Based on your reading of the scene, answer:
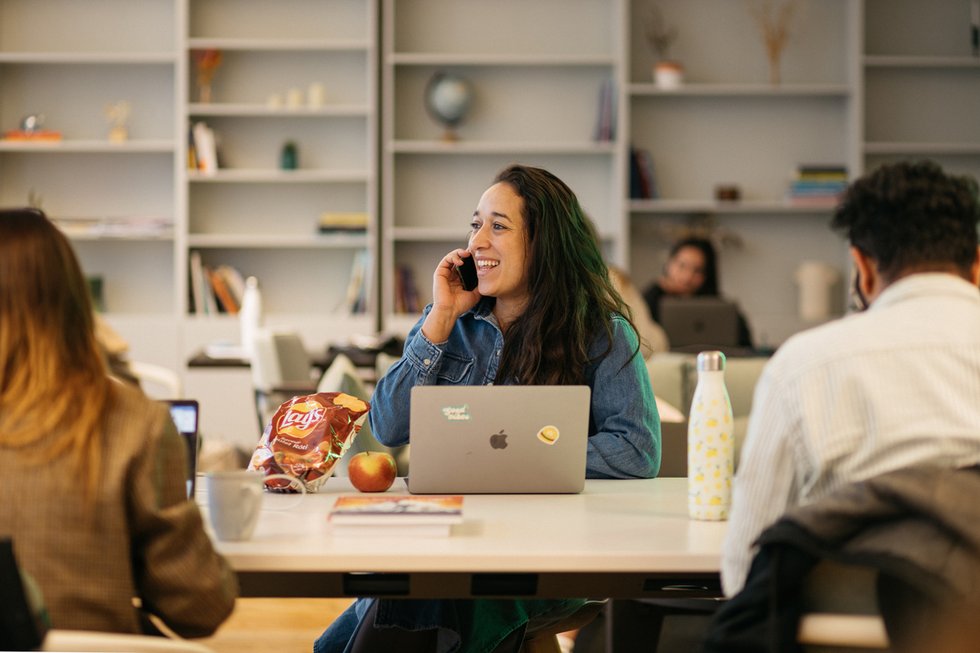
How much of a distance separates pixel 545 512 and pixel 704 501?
0.71ft

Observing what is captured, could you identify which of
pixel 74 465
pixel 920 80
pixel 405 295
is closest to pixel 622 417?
pixel 74 465

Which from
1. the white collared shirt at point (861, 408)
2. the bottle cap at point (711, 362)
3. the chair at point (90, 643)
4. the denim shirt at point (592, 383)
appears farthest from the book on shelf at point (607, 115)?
the chair at point (90, 643)

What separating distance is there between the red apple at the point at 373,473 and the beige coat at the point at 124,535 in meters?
0.53

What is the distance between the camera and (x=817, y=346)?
1324mm

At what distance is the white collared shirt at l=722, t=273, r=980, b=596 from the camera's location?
130 cm

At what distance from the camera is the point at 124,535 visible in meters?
1.31

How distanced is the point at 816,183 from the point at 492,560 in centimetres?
535

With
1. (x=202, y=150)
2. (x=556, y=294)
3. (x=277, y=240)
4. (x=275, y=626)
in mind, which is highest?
(x=202, y=150)

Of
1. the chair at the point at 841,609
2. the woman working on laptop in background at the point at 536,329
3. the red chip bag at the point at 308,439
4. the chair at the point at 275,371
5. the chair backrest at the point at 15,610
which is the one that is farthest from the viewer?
the chair at the point at 275,371

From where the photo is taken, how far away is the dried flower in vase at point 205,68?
633 centimetres

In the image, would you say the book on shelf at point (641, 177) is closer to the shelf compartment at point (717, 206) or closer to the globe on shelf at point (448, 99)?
the shelf compartment at point (717, 206)

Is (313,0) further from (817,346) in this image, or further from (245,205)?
(817,346)

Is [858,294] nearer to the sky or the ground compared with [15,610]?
nearer to the sky

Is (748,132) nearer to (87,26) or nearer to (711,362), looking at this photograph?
(87,26)
